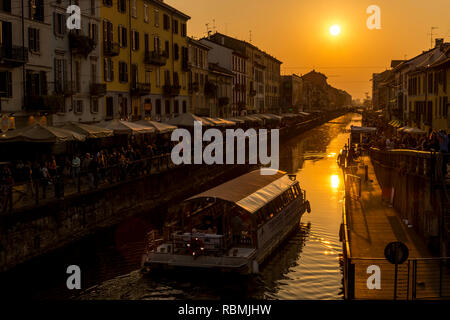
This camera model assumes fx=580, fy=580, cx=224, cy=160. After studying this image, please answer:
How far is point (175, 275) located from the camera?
19.8 metres

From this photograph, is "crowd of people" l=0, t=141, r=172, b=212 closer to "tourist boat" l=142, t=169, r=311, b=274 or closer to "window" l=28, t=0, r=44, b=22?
"tourist boat" l=142, t=169, r=311, b=274

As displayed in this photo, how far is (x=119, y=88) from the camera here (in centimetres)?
4656

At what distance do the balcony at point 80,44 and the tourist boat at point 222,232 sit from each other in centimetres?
1955

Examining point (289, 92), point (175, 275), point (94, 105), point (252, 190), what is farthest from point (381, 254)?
point (289, 92)

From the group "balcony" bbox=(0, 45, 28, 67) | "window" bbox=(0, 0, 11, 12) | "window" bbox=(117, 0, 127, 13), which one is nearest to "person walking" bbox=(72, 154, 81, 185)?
"balcony" bbox=(0, 45, 28, 67)

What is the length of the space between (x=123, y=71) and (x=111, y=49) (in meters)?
3.55

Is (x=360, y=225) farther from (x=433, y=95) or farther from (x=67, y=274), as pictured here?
(x=433, y=95)

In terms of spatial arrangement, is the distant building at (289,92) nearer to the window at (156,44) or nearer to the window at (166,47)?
the window at (166,47)

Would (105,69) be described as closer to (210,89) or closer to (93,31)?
(93,31)

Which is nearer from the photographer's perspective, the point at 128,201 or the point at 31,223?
the point at 31,223

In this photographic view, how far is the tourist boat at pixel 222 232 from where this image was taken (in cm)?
1931

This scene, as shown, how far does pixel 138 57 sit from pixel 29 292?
113 ft

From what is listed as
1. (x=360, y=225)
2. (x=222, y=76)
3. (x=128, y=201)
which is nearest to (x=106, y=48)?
(x=128, y=201)

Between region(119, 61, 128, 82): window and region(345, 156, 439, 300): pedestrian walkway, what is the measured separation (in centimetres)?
2140
